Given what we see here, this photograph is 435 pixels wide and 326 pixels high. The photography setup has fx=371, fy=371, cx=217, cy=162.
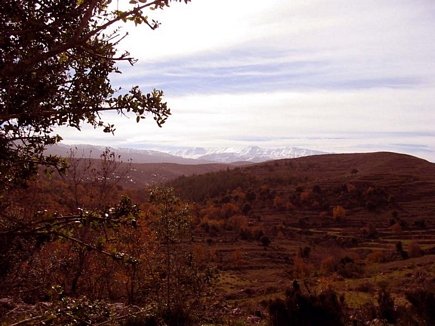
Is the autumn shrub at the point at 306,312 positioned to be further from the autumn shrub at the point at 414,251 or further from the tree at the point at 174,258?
the autumn shrub at the point at 414,251

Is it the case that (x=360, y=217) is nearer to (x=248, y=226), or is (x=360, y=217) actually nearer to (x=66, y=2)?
(x=248, y=226)

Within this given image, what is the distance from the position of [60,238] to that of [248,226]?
7774 centimetres

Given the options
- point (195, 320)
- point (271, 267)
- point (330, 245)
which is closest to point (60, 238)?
point (195, 320)

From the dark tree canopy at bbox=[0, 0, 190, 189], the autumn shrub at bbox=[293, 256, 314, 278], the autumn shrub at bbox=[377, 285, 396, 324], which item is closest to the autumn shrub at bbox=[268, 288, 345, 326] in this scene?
the autumn shrub at bbox=[377, 285, 396, 324]

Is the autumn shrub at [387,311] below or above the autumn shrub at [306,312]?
below

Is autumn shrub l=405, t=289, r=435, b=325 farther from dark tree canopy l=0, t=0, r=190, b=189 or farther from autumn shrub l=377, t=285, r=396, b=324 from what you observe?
dark tree canopy l=0, t=0, r=190, b=189

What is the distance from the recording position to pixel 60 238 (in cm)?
359

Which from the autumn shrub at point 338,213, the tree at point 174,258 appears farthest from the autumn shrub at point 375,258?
the tree at point 174,258

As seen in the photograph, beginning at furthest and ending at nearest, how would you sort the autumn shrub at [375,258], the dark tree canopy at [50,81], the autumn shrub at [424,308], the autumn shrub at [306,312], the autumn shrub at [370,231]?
the autumn shrub at [370,231]
the autumn shrub at [375,258]
the autumn shrub at [306,312]
the autumn shrub at [424,308]
the dark tree canopy at [50,81]

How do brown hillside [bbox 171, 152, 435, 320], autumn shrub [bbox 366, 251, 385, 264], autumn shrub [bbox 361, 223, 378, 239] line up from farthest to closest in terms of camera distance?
autumn shrub [bbox 361, 223, 378, 239], autumn shrub [bbox 366, 251, 385, 264], brown hillside [bbox 171, 152, 435, 320]

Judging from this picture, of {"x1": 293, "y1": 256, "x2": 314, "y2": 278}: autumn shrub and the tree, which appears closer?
the tree

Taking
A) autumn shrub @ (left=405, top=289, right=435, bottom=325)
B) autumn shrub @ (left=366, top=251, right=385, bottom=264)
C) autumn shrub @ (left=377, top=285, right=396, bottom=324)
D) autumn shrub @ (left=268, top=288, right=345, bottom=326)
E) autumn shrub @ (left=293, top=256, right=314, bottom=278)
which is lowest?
autumn shrub @ (left=293, top=256, right=314, bottom=278)

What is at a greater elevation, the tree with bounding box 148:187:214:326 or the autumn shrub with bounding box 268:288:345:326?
the tree with bounding box 148:187:214:326

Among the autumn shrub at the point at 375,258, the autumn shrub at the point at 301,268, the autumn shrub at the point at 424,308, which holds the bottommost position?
the autumn shrub at the point at 301,268
